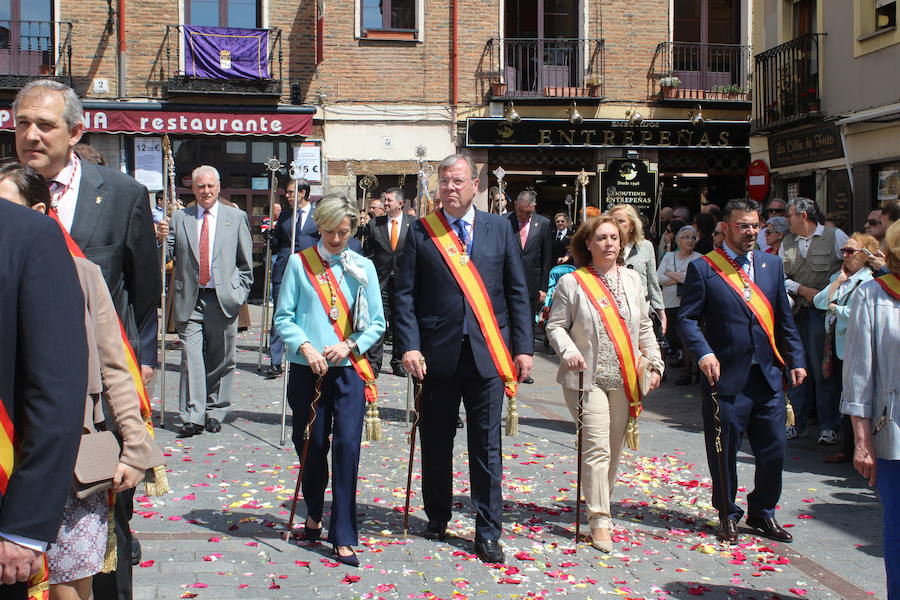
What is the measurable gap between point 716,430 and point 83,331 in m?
4.52

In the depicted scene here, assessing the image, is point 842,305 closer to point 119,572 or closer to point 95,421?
point 119,572

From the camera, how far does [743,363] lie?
6469mm

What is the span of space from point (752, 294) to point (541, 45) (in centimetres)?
1803

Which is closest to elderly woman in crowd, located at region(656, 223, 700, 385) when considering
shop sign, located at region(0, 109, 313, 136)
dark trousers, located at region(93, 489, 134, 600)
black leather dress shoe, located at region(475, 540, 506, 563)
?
black leather dress shoe, located at region(475, 540, 506, 563)

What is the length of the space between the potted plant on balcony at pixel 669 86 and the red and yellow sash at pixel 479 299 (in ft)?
62.6

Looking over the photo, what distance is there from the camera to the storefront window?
16.2 meters

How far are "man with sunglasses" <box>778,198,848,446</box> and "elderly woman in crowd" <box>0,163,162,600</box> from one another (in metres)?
7.12

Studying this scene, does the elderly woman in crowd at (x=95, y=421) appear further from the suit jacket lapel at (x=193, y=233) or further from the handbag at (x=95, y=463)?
the suit jacket lapel at (x=193, y=233)

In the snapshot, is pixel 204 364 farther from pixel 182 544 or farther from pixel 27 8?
pixel 27 8

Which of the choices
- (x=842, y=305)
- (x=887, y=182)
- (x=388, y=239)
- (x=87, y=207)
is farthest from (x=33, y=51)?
(x=87, y=207)

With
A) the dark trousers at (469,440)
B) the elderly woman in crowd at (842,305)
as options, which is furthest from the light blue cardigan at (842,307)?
the dark trousers at (469,440)

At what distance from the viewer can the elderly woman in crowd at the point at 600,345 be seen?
6309 mm

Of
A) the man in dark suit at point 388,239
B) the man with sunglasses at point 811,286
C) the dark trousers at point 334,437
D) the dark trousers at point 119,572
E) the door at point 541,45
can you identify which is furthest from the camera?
the door at point 541,45

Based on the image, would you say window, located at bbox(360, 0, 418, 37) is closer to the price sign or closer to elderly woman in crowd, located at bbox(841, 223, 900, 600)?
the price sign
